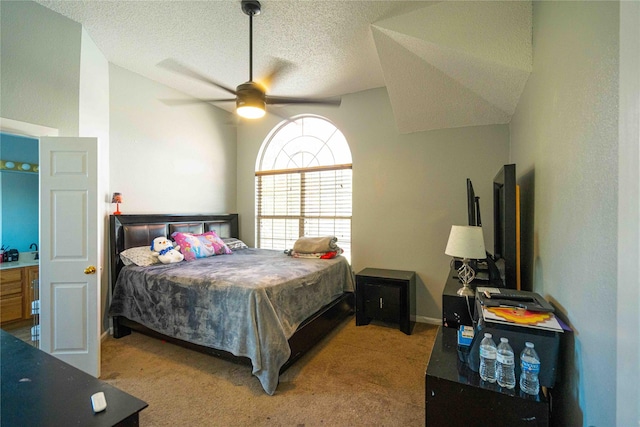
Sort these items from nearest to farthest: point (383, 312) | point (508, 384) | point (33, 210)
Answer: point (508, 384) < point (383, 312) < point (33, 210)

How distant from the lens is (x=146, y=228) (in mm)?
Answer: 3375

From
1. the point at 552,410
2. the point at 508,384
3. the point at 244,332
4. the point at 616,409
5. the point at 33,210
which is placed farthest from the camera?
the point at 33,210

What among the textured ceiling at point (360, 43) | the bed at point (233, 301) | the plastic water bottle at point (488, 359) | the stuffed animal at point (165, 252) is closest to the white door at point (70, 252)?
the bed at point (233, 301)

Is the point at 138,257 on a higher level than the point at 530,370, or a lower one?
higher

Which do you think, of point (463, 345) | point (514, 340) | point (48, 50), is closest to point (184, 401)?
point (463, 345)

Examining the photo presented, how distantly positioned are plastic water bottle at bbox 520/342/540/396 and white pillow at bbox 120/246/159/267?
3.31 metres

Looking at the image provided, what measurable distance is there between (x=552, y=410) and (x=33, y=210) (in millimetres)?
5574

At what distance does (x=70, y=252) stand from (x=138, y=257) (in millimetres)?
Result: 751

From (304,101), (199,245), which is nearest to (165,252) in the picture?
(199,245)

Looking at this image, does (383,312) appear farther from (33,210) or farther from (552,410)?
(33,210)

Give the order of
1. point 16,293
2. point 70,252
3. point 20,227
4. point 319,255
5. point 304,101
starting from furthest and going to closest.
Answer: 1. point 319,255
2. point 20,227
3. point 16,293
4. point 304,101
5. point 70,252

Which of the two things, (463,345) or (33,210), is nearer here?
(463,345)

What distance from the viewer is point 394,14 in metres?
2.33

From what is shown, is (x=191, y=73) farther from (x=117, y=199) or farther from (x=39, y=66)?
(x=117, y=199)
